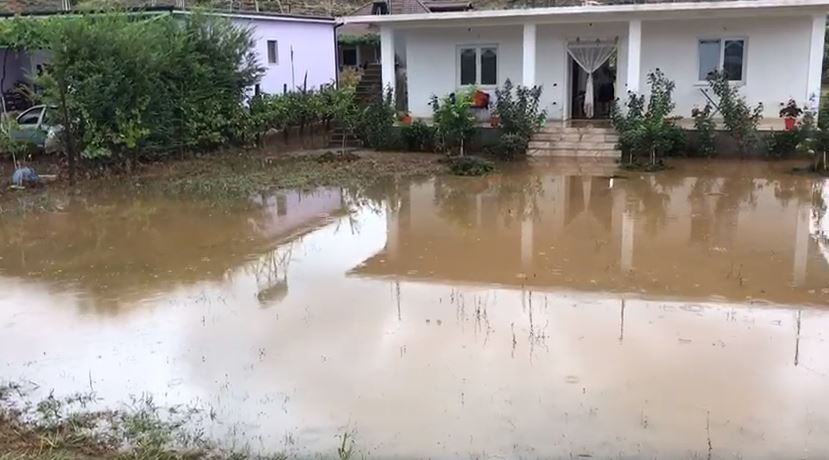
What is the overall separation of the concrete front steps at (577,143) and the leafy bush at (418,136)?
2.20m

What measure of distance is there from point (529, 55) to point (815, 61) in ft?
19.3

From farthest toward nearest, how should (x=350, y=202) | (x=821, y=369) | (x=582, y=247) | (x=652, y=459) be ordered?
1. (x=350, y=202)
2. (x=582, y=247)
3. (x=821, y=369)
4. (x=652, y=459)

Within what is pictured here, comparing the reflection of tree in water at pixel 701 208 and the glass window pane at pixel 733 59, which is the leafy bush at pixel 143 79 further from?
the glass window pane at pixel 733 59

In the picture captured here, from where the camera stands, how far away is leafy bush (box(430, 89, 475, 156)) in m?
15.9

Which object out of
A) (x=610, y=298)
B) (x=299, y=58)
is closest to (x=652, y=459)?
(x=610, y=298)

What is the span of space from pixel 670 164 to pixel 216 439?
485 inches

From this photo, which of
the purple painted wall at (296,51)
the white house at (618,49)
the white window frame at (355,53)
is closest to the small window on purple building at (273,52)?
the purple painted wall at (296,51)

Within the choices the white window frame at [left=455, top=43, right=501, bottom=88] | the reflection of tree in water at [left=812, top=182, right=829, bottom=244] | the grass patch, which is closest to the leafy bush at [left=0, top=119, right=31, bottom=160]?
the white window frame at [left=455, top=43, right=501, bottom=88]

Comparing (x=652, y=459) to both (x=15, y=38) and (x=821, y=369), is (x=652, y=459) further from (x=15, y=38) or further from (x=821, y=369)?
(x=15, y=38)

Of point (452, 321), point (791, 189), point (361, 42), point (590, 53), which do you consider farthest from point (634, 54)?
point (361, 42)

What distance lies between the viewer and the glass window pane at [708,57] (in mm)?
17062

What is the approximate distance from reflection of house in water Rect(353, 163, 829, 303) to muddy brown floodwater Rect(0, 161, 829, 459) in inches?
2.0

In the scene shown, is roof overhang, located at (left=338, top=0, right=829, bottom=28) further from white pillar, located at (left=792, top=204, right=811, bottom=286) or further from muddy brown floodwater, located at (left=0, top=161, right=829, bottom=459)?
white pillar, located at (left=792, top=204, right=811, bottom=286)

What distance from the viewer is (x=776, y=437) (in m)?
4.70
